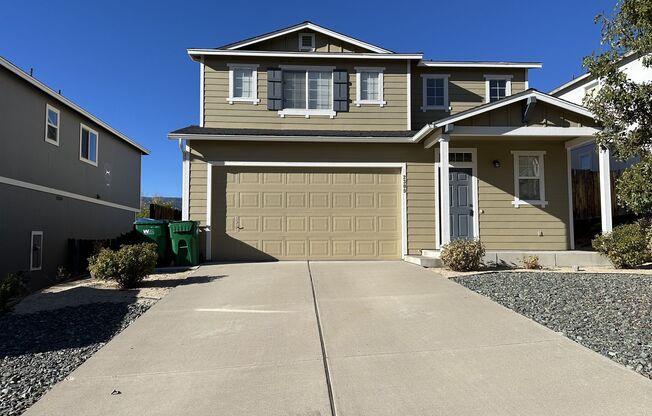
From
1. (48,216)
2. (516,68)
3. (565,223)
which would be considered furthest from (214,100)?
(565,223)

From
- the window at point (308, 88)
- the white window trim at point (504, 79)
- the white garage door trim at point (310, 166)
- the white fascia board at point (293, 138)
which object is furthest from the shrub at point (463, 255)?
the white window trim at point (504, 79)

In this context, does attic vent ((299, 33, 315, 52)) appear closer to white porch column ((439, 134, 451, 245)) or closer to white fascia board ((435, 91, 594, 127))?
white fascia board ((435, 91, 594, 127))

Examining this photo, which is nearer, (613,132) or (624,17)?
(624,17)

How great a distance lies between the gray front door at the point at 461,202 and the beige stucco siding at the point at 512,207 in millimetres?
257

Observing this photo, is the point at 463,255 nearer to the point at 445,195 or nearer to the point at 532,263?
the point at 445,195

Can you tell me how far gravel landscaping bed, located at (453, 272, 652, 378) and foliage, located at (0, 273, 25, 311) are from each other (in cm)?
671

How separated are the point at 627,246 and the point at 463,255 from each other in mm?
3405

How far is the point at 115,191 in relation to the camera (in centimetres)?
1644

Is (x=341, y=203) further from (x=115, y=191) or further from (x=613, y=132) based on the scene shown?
(x=115, y=191)

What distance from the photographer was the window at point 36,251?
1064 centimetres

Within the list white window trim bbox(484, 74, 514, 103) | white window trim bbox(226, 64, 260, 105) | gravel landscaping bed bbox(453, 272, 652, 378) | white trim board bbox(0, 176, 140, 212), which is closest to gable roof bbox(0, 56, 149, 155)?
white trim board bbox(0, 176, 140, 212)

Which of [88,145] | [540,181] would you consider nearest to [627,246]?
[540,181]

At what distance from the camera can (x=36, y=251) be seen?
10.9m

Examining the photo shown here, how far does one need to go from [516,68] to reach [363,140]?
552 cm
